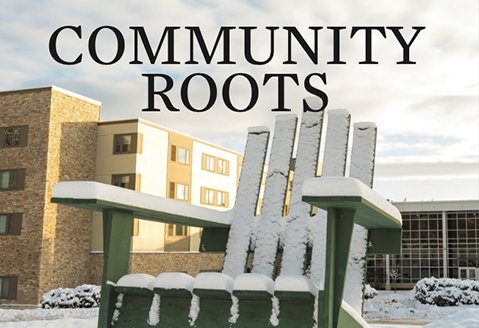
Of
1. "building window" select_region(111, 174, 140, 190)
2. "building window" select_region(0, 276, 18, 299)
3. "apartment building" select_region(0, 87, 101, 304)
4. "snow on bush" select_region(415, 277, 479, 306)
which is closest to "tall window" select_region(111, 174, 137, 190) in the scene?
"building window" select_region(111, 174, 140, 190)

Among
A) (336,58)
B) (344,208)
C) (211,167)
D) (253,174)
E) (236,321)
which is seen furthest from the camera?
(211,167)

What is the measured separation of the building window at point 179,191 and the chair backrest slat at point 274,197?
1050 inches

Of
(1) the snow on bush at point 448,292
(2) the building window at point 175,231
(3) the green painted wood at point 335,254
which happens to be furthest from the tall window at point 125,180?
(3) the green painted wood at point 335,254

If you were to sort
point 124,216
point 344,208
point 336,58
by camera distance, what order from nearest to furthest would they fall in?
1. point 344,208
2. point 124,216
3. point 336,58

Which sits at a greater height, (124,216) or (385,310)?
(124,216)

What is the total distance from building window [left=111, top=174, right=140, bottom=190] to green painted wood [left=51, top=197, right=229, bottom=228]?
79.3 feet

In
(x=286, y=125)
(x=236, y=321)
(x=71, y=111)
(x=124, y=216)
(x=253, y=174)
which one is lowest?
(x=236, y=321)

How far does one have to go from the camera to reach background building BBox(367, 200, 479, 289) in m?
40.7

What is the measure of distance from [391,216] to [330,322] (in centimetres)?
65

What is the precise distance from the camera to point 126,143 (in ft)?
92.1

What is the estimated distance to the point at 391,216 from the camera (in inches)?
120

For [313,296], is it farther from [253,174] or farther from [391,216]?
[253,174]

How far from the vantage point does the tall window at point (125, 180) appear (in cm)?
2798

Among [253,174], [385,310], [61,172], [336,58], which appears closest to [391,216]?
[253,174]
